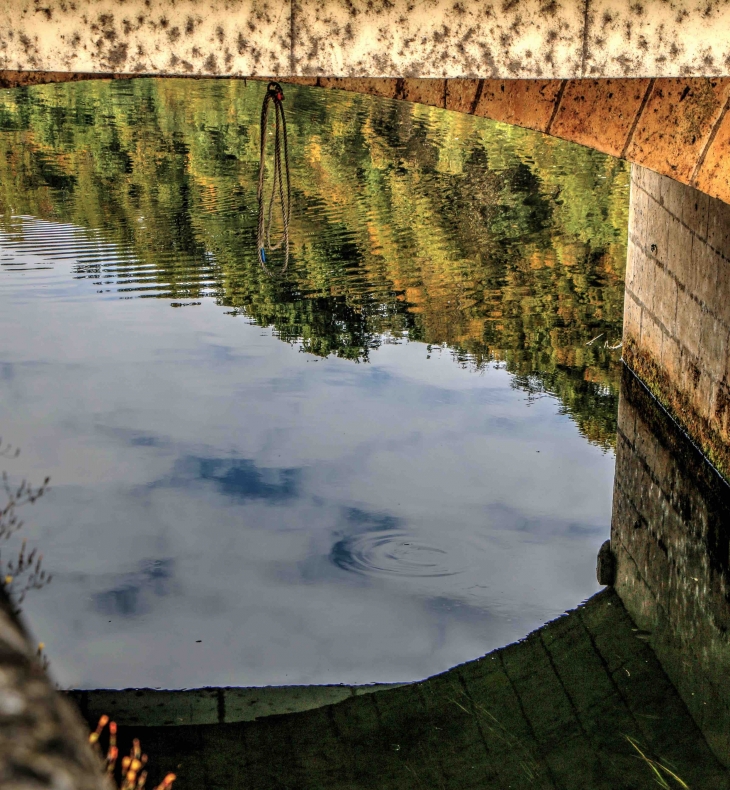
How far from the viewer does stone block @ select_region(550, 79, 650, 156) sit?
3.96 metres

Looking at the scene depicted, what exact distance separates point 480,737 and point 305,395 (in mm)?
3413

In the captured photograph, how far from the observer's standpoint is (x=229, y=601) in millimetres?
4652

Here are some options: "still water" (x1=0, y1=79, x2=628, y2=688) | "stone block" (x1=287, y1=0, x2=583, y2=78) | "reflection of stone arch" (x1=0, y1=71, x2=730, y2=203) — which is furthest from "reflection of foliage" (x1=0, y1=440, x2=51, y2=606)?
"stone block" (x1=287, y1=0, x2=583, y2=78)

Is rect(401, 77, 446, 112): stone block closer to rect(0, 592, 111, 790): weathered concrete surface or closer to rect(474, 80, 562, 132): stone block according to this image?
rect(474, 80, 562, 132): stone block

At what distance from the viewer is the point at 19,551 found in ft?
16.1

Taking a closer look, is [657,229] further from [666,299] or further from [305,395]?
[305,395]

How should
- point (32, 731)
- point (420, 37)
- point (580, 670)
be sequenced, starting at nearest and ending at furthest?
point (32, 731) → point (420, 37) → point (580, 670)

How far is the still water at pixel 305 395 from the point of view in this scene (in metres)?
4.55

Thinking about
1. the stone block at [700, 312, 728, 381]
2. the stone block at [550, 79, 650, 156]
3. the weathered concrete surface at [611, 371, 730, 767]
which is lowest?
the weathered concrete surface at [611, 371, 730, 767]

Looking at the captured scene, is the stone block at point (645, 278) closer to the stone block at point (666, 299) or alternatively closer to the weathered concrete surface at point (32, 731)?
the stone block at point (666, 299)

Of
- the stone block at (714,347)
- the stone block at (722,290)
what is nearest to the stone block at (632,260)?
the stone block at (714,347)

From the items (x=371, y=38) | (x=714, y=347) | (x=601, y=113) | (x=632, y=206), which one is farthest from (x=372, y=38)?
(x=632, y=206)

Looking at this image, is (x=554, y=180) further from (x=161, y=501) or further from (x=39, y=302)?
(x=161, y=501)

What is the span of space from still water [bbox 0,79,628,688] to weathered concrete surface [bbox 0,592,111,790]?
392cm
